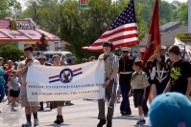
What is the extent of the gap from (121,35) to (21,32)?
4944cm

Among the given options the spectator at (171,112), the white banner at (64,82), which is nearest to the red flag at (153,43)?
the white banner at (64,82)

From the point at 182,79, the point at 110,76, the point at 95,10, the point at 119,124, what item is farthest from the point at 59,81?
the point at 95,10

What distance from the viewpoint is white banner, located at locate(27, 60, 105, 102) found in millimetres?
11398

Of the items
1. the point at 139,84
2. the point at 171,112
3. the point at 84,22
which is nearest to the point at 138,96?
the point at 139,84

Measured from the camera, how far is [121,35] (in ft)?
48.3

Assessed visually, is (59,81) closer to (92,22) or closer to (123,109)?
(123,109)

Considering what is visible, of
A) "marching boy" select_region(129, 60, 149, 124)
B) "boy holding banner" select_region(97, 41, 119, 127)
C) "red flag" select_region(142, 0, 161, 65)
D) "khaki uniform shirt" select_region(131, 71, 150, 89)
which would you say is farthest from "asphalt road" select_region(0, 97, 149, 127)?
"red flag" select_region(142, 0, 161, 65)

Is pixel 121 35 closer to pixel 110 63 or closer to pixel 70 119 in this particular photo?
pixel 70 119

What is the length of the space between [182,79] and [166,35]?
77635 millimetres

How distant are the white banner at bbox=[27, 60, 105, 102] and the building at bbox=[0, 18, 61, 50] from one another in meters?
46.6

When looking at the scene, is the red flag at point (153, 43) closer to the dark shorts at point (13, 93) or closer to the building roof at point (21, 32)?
the dark shorts at point (13, 93)

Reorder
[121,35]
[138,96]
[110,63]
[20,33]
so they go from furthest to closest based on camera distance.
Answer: [20,33]
[121,35]
[138,96]
[110,63]

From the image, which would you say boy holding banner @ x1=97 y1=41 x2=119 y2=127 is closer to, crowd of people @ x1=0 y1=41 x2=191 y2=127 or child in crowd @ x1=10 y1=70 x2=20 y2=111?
crowd of people @ x1=0 y1=41 x2=191 y2=127

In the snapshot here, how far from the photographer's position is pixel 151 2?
179 m
